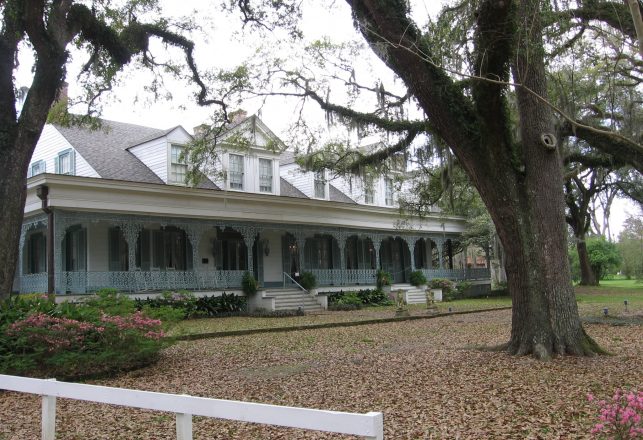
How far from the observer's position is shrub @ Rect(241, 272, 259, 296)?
22578 mm

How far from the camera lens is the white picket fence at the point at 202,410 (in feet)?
9.91

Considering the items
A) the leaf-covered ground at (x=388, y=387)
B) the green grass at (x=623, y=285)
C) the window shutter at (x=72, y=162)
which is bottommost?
the green grass at (x=623, y=285)

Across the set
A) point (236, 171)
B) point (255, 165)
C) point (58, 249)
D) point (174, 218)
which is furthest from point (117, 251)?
point (255, 165)

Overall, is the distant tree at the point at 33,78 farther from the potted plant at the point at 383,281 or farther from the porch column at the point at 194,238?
the potted plant at the point at 383,281

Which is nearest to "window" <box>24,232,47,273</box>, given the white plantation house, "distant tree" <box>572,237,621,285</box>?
the white plantation house

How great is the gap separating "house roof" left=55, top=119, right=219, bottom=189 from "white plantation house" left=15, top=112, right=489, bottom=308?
52 mm

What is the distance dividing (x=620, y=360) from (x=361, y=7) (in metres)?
7.28

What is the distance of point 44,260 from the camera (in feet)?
70.1

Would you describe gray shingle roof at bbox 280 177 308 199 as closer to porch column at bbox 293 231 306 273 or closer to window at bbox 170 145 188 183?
porch column at bbox 293 231 306 273

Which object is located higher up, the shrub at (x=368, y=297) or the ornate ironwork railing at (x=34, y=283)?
the ornate ironwork railing at (x=34, y=283)

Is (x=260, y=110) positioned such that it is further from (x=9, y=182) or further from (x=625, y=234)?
(x=625, y=234)

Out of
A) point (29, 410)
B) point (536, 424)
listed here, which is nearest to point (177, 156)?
point (29, 410)

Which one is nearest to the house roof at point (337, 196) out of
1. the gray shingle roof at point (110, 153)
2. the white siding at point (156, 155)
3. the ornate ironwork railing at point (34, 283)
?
the white siding at point (156, 155)

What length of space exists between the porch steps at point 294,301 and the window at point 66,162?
29.5 ft
